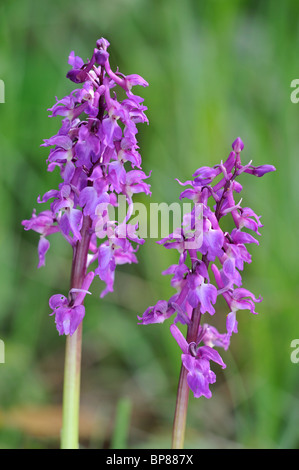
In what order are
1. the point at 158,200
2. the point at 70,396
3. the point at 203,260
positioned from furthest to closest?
the point at 158,200 < the point at 70,396 < the point at 203,260

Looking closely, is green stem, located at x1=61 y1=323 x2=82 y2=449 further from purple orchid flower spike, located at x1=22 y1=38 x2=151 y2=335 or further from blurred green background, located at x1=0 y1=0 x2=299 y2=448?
blurred green background, located at x1=0 y1=0 x2=299 y2=448

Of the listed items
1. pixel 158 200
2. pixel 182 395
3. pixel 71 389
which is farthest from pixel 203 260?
pixel 158 200

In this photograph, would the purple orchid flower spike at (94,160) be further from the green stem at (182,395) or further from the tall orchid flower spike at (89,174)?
the green stem at (182,395)

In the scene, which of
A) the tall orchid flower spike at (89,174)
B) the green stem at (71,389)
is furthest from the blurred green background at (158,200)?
the tall orchid flower spike at (89,174)

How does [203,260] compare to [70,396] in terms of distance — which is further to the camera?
[70,396]

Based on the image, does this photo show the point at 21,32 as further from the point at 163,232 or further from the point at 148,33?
the point at 163,232

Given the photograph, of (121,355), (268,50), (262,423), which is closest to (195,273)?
(262,423)

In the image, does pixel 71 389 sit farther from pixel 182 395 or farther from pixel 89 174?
pixel 89 174
